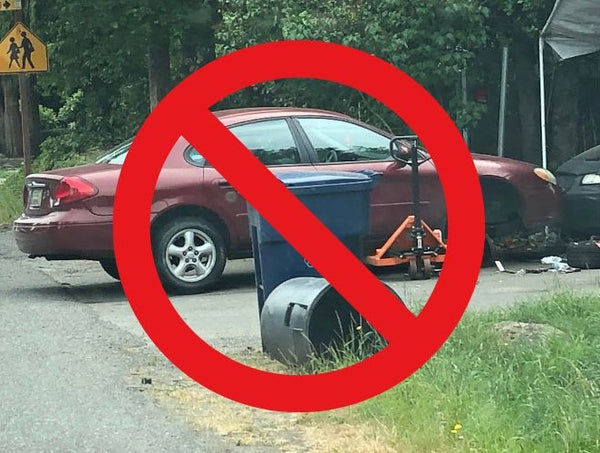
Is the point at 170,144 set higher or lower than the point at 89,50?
lower

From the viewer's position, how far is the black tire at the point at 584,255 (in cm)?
1113

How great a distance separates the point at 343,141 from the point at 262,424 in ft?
16.6

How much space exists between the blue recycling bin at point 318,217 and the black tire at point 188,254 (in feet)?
8.59

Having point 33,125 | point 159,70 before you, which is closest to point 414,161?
point 159,70

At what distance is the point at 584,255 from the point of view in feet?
36.7

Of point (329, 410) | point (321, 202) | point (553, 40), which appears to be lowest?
point (329, 410)

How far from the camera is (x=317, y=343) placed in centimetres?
709

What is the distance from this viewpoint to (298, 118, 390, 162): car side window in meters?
10.8

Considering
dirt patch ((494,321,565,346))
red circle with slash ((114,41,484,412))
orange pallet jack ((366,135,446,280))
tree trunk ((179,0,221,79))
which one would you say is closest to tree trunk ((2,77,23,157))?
tree trunk ((179,0,221,79))

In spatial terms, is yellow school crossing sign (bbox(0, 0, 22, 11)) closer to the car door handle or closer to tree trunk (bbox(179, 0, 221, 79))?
tree trunk (bbox(179, 0, 221, 79))

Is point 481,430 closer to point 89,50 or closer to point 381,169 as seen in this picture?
point 381,169

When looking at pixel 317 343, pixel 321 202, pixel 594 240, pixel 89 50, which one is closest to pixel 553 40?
pixel 594 240

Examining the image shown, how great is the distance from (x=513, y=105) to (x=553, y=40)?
3146 mm

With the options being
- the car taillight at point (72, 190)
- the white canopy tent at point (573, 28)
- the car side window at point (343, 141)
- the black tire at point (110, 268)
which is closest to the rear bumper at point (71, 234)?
the car taillight at point (72, 190)
